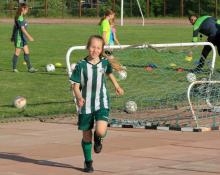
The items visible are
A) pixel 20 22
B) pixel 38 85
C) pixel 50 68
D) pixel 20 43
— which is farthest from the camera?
pixel 50 68

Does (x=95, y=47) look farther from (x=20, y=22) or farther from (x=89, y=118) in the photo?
(x=20, y=22)

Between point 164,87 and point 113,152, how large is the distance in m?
5.74

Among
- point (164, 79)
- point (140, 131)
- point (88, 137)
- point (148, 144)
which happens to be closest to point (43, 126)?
point (140, 131)

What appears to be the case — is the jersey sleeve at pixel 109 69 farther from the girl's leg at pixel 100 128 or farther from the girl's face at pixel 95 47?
the girl's leg at pixel 100 128

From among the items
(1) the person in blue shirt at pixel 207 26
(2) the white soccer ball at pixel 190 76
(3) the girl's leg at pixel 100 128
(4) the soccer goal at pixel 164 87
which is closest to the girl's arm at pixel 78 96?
(3) the girl's leg at pixel 100 128

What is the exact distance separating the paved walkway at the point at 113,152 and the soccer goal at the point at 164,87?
3.28 feet

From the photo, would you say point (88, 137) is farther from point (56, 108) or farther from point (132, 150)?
point (56, 108)

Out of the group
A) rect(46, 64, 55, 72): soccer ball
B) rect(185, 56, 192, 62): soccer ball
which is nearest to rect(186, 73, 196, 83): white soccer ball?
rect(185, 56, 192, 62): soccer ball

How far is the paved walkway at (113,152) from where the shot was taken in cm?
869

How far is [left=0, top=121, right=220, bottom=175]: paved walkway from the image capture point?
8688 mm

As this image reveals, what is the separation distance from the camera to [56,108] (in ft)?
46.6

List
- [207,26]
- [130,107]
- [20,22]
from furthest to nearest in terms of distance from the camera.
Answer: [20,22]
[207,26]
[130,107]

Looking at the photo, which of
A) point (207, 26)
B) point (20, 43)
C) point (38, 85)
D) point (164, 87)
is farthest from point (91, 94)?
point (20, 43)

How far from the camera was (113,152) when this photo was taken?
9875 millimetres
